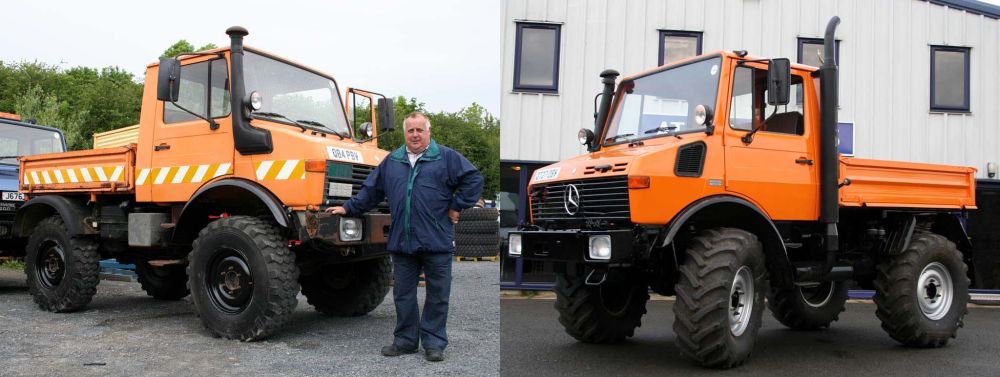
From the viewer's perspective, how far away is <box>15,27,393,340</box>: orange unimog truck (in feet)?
22.0

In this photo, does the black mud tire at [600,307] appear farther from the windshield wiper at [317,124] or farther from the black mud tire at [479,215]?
the black mud tire at [479,215]

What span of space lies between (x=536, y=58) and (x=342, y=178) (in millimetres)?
5925

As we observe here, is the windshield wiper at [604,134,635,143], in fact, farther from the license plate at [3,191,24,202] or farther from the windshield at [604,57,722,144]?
the license plate at [3,191,24,202]

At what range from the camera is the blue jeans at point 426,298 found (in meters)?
5.96

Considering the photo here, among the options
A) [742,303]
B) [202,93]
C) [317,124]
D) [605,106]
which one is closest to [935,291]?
[742,303]

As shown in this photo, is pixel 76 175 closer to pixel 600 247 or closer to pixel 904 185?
pixel 600 247

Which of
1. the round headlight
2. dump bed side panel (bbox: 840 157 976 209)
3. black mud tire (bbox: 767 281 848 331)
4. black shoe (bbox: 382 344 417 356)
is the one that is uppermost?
the round headlight

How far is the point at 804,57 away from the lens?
40.8ft

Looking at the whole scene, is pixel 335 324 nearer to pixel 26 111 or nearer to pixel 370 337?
→ pixel 370 337

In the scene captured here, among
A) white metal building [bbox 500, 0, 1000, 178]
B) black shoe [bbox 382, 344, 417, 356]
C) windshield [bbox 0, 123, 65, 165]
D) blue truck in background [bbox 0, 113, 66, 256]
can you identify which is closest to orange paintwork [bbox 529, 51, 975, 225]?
black shoe [bbox 382, 344, 417, 356]

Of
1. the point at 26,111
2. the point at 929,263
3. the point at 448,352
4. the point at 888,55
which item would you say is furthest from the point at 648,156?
the point at 26,111

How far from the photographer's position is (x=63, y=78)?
44531mm

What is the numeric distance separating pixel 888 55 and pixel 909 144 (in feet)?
4.62

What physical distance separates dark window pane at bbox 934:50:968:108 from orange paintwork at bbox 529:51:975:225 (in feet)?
18.9
